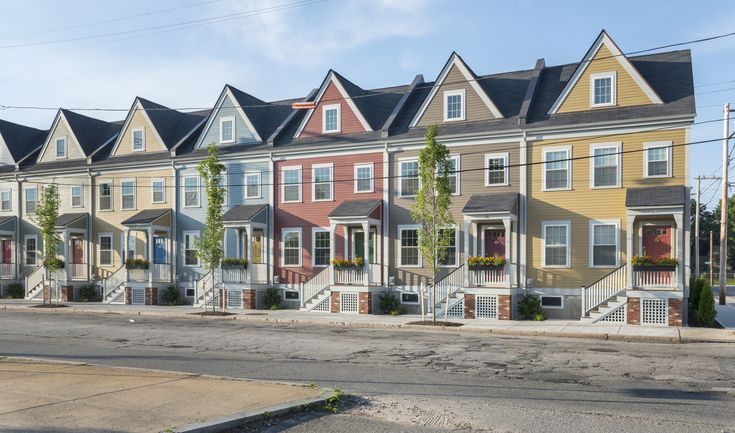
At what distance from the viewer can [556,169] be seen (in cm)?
2617

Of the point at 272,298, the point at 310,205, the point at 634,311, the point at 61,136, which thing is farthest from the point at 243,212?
the point at 634,311

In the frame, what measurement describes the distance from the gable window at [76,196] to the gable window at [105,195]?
161 cm

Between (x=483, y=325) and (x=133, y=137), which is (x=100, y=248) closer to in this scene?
(x=133, y=137)

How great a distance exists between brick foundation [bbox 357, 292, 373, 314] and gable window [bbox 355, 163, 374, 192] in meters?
5.00

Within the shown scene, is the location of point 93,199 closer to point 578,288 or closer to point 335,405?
point 578,288

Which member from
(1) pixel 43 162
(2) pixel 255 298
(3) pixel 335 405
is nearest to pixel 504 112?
(2) pixel 255 298

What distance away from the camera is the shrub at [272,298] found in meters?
30.9

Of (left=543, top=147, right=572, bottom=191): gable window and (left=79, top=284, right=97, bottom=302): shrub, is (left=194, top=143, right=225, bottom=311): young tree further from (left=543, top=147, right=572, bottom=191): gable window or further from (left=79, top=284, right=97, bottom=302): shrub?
(left=543, top=147, right=572, bottom=191): gable window

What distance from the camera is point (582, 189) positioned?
2569 centimetres

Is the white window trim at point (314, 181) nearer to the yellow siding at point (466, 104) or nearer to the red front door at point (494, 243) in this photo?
the yellow siding at point (466, 104)

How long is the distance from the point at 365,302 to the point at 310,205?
20.0 ft

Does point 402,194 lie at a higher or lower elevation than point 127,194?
lower

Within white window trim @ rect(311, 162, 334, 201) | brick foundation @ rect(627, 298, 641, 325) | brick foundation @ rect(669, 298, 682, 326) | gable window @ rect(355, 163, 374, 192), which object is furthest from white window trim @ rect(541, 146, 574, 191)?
white window trim @ rect(311, 162, 334, 201)

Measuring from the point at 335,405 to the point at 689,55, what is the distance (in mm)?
24135
